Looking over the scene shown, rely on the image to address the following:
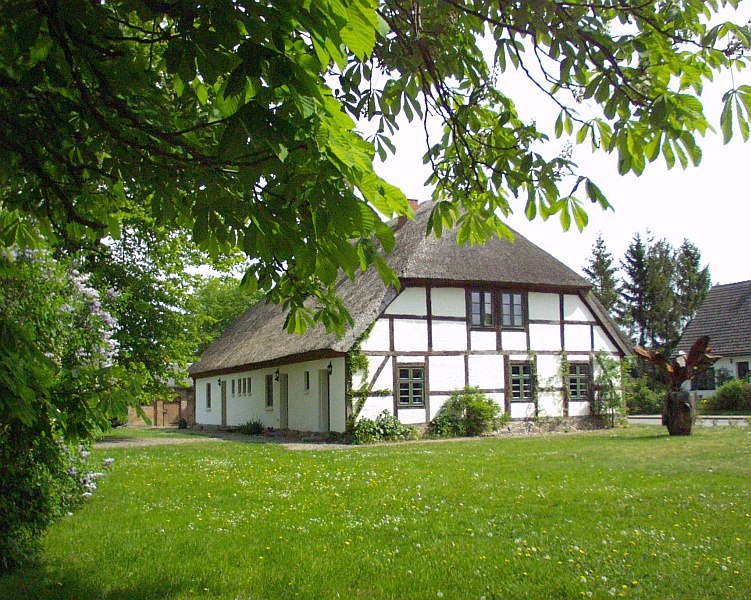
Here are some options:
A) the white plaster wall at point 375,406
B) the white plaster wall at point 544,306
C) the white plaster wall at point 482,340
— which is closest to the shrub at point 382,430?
the white plaster wall at point 375,406

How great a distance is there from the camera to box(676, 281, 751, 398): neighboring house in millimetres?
39062

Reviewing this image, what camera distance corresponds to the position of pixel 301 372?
23312mm

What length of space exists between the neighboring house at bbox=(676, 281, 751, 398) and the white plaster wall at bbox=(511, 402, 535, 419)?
19.1 m

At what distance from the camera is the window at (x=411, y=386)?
21203 millimetres

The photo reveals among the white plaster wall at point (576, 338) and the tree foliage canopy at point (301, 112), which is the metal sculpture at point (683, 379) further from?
the tree foliage canopy at point (301, 112)

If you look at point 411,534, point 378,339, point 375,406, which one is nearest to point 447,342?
point 378,339

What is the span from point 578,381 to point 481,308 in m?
4.49

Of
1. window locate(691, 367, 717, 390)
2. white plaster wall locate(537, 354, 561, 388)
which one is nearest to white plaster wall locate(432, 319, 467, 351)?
white plaster wall locate(537, 354, 561, 388)

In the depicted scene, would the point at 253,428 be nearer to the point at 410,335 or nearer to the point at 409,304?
the point at 410,335

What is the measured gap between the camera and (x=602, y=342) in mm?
24906

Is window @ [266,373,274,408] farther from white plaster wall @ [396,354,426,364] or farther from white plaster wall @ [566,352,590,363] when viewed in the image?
white plaster wall @ [566,352,590,363]

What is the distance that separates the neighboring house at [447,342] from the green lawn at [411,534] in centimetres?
833

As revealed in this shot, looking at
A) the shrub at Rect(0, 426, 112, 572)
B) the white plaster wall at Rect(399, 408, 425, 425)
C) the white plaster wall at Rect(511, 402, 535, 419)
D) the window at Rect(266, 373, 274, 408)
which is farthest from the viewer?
the window at Rect(266, 373, 274, 408)

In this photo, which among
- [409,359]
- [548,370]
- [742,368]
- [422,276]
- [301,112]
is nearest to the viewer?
[301,112]
